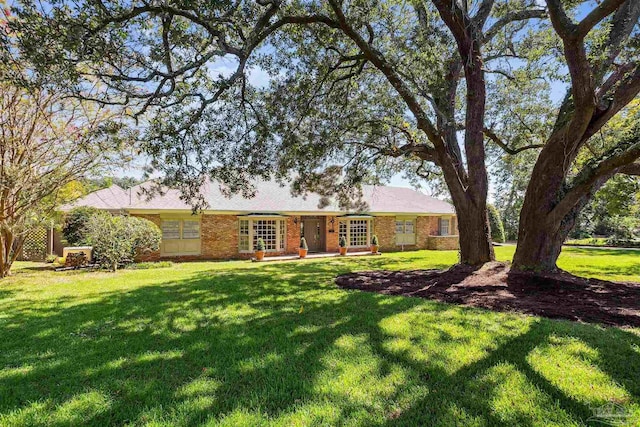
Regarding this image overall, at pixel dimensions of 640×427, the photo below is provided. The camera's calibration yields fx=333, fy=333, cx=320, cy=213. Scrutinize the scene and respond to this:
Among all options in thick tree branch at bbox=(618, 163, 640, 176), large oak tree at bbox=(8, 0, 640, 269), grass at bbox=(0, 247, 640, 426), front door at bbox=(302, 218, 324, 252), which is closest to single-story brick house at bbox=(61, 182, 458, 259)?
front door at bbox=(302, 218, 324, 252)

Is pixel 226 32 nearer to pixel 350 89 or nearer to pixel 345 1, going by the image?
pixel 345 1

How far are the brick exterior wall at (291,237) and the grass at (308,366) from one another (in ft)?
31.5

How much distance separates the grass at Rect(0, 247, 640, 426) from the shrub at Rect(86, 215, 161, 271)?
5727mm

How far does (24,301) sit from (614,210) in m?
25.3

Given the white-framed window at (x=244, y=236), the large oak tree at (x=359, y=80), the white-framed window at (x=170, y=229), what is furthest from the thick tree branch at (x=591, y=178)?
the white-framed window at (x=170, y=229)

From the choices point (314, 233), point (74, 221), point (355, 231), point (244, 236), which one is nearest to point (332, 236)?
point (314, 233)

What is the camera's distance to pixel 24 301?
699cm

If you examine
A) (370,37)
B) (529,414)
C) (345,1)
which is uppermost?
(345,1)

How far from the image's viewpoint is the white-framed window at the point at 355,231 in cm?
1959

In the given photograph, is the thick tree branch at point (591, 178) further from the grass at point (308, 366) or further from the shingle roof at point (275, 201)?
the shingle roof at point (275, 201)

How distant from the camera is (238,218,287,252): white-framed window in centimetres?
1678

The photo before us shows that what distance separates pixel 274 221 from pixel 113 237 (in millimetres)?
7699

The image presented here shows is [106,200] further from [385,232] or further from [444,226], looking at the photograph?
[444,226]

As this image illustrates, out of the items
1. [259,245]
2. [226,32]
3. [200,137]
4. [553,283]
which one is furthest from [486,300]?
[259,245]
